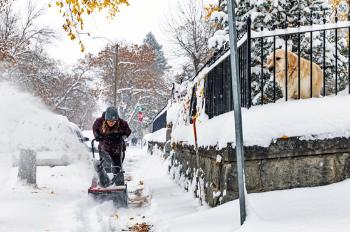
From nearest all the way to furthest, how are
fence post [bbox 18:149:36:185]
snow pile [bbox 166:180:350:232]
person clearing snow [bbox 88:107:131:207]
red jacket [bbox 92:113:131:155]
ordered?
snow pile [bbox 166:180:350:232]
person clearing snow [bbox 88:107:131:207]
red jacket [bbox 92:113:131:155]
fence post [bbox 18:149:36:185]

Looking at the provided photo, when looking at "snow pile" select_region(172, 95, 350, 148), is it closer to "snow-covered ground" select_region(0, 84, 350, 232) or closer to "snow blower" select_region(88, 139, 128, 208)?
"snow-covered ground" select_region(0, 84, 350, 232)

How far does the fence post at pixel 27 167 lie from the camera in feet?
33.9

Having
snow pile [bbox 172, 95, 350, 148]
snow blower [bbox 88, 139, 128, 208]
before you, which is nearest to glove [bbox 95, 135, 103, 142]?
snow blower [bbox 88, 139, 128, 208]

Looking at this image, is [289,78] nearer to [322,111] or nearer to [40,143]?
[322,111]

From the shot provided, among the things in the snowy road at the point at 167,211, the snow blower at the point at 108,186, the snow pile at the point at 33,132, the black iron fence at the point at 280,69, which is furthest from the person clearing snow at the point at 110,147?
the snow pile at the point at 33,132

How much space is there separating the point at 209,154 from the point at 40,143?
716cm

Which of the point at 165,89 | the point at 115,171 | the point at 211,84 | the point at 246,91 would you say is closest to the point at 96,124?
the point at 115,171

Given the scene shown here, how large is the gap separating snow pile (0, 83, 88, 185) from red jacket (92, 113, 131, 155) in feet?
9.59

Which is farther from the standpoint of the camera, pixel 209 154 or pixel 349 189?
pixel 209 154

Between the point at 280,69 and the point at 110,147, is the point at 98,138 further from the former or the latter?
the point at 280,69

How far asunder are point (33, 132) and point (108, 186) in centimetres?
398

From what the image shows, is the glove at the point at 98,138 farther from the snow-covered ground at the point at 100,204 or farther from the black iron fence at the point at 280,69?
the black iron fence at the point at 280,69

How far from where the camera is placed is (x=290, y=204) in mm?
4324

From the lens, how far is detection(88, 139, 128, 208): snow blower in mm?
7750
